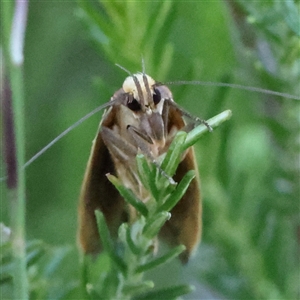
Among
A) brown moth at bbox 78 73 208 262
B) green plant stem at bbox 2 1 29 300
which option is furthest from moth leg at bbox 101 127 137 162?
green plant stem at bbox 2 1 29 300

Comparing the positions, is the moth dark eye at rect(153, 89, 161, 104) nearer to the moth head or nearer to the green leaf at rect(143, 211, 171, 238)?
the moth head

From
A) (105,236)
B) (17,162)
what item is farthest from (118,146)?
(17,162)

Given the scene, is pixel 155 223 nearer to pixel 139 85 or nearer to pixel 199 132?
pixel 199 132

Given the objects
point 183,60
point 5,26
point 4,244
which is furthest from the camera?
point 183,60

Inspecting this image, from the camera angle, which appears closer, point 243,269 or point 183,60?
point 243,269

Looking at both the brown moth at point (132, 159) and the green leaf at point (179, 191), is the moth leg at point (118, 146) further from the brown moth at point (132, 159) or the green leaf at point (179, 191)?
the green leaf at point (179, 191)

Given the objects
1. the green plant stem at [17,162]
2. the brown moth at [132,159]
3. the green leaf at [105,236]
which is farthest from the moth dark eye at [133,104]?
the green plant stem at [17,162]

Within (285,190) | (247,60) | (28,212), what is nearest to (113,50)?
(247,60)

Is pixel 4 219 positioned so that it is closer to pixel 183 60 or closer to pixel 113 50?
pixel 113 50
